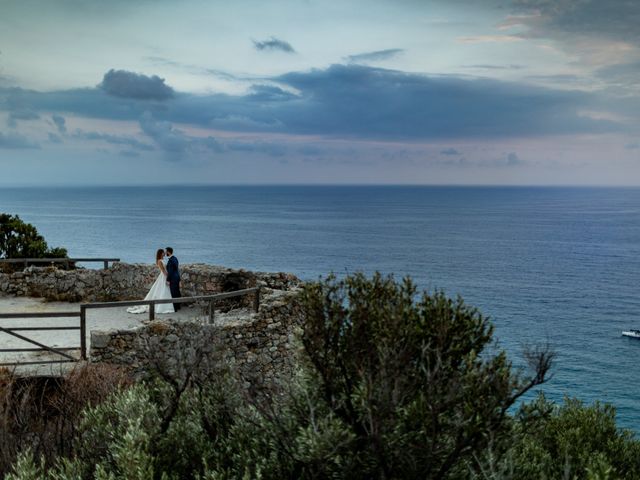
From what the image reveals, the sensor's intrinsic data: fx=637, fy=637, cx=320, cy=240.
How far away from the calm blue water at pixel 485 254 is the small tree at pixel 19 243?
784 inches

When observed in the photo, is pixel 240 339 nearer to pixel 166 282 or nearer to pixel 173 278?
pixel 173 278

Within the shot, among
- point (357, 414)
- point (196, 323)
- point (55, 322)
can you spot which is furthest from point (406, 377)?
point (55, 322)

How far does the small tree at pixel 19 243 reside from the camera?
32.7m

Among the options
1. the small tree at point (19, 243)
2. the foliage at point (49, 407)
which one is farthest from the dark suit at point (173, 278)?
the small tree at point (19, 243)

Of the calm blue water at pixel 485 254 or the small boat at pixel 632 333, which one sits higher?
the calm blue water at pixel 485 254

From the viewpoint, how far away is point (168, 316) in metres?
19.5

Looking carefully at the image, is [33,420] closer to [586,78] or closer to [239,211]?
[586,78]

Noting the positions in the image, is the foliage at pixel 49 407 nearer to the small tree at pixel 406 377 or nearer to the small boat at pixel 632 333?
the small tree at pixel 406 377

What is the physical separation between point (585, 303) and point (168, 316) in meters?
61.3

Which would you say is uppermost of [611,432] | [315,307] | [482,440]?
[315,307]

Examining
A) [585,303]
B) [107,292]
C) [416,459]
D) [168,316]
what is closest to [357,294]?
[416,459]

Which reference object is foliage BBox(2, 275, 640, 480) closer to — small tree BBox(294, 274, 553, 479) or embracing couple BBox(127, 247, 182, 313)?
small tree BBox(294, 274, 553, 479)

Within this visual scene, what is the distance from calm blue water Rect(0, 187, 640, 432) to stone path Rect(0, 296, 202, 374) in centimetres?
836

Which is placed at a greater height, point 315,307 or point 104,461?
point 315,307
